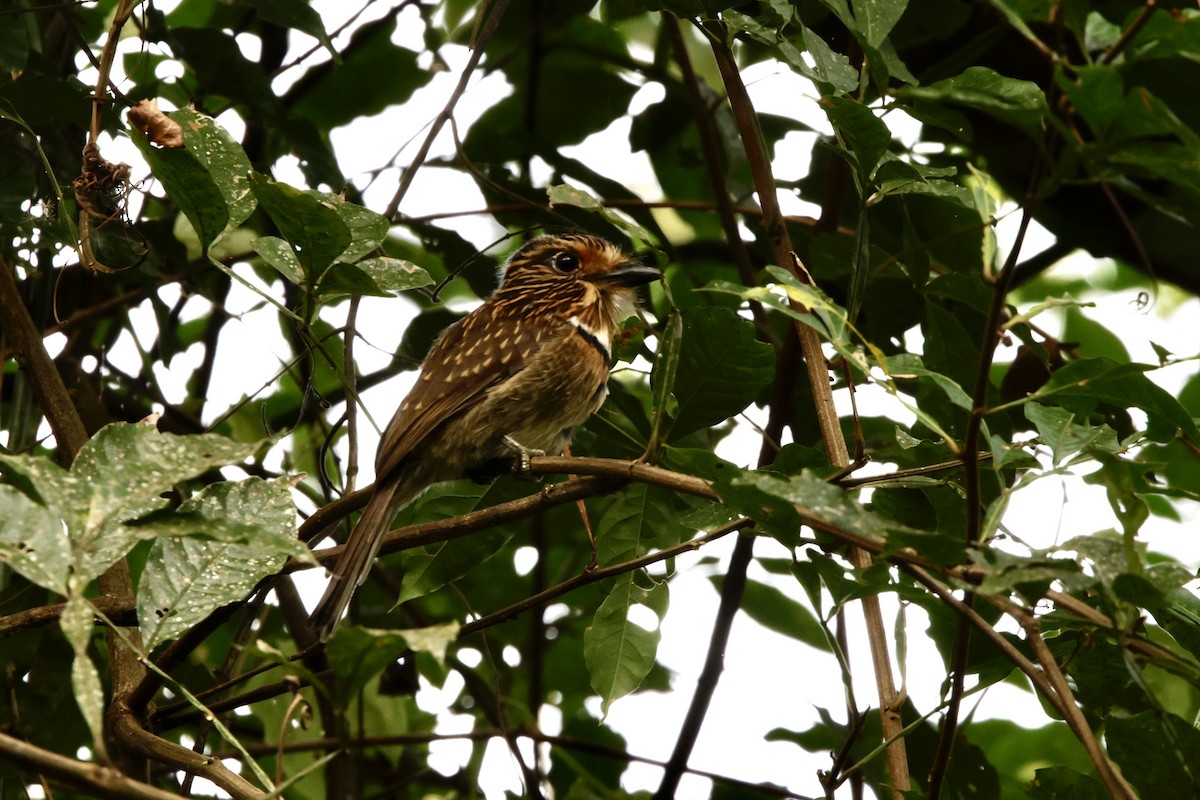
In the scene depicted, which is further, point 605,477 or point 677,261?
point 677,261

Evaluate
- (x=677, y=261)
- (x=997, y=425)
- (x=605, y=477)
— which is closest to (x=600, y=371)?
(x=677, y=261)

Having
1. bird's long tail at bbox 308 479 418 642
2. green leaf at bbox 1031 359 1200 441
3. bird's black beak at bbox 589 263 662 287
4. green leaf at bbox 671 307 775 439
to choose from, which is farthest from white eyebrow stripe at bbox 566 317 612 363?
green leaf at bbox 1031 359 1200 441

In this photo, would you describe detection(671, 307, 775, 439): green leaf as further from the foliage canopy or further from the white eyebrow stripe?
the white eyebrow stripe

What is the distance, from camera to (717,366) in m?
2.25

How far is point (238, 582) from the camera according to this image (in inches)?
71.9

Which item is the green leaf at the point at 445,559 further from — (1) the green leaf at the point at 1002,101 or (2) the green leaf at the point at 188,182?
(1) the green leaf at the point at 1002,101

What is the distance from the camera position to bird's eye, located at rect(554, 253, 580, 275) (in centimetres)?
413

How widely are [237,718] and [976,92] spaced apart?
2948 mm

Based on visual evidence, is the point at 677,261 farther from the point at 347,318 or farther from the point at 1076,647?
the point at 1076,647

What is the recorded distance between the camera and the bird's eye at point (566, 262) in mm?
4133

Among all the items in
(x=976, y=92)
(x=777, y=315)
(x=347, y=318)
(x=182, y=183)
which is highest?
(x=777, y=315)

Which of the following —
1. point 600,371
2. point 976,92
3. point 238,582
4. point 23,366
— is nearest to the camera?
point 976,92

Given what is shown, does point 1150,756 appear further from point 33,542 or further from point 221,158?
point 221,158

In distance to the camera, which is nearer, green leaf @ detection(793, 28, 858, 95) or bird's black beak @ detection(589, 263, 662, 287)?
green leaf @ detection(793, 28, 858, 95)
